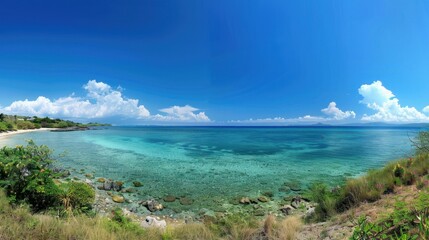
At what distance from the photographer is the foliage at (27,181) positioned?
24.3 feet

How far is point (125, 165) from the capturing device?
914 inches

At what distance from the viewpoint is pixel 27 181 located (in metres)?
7.66

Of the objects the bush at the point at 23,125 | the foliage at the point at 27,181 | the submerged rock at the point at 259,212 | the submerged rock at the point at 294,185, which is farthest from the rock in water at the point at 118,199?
the bush at the point at 23,125

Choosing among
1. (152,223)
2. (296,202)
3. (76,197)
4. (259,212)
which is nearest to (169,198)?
(152,223)

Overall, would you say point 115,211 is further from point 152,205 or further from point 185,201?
point 185,201

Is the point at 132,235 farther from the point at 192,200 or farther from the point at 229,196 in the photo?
the point at 229,196

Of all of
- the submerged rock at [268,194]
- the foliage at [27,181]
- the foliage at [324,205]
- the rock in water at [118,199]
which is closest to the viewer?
the foliage at [324,205]

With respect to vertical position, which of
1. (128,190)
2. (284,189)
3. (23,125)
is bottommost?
(128,190)

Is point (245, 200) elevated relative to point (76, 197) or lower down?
lower down

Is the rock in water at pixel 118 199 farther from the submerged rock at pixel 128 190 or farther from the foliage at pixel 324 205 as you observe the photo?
A: the foliage at pixel 324 205

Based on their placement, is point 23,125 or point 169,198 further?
point 23,125

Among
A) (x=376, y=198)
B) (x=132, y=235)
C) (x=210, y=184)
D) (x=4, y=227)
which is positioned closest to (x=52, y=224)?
(x=4, y=227)

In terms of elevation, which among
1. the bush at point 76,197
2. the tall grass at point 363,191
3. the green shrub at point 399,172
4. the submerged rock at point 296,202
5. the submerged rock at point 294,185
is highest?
the green shrub at point 399,172

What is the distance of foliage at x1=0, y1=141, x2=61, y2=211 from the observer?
24.3 ft
